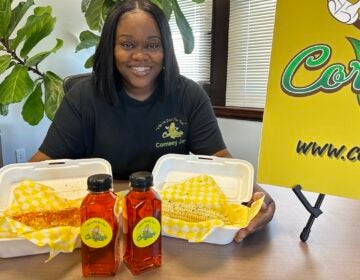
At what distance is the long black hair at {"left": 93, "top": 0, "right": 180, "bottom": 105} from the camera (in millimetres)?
1185

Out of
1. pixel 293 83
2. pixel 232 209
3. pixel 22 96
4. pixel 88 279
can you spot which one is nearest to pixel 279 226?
pixel 232 209

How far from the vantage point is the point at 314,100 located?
69 cm

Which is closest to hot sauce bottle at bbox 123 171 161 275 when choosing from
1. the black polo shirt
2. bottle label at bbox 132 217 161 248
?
bottle label at bbox 132 217 161 248

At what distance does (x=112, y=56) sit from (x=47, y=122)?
1726mm

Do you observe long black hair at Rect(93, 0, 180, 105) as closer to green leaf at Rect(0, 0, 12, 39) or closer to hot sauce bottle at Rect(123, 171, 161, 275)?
hot sauce bottle at Rect(123, 171, 161, 275)

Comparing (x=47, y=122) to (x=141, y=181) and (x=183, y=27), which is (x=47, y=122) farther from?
(x=141, y=181)

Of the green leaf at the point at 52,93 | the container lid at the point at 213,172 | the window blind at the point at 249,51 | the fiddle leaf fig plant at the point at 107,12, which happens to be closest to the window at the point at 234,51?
the window blind at the point at 249,51

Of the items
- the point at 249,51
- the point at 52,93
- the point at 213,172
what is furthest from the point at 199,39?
the point at 213,172

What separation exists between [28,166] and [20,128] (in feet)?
6.06

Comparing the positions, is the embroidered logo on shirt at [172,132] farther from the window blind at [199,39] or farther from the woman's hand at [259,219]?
the window blind at [199,39]

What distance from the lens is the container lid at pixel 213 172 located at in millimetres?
912

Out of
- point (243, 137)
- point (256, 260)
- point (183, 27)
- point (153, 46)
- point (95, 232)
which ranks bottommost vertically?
point (243, 137)

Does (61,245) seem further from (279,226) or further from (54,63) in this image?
(54,63)

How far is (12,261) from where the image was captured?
65cm
